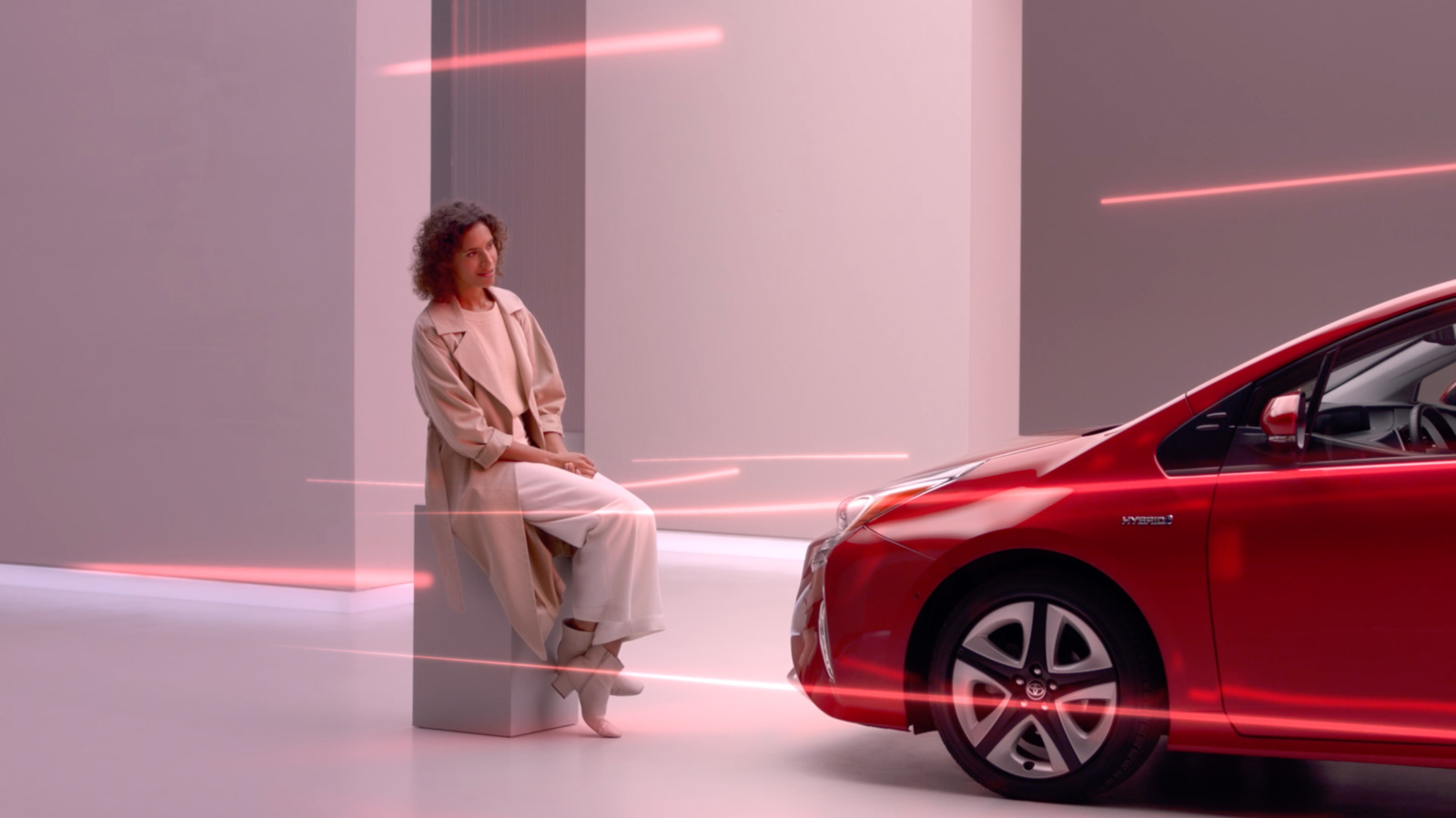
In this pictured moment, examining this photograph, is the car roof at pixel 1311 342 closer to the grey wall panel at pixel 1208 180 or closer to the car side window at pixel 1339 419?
the car side window at pixel 1339 419

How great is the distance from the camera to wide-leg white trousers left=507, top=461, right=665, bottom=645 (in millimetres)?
4180

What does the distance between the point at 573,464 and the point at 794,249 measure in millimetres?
4872

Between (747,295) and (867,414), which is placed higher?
(747,295)

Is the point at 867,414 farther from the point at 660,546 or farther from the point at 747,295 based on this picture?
the point at 660,546

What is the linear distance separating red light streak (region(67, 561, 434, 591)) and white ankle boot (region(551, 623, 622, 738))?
2893 mm

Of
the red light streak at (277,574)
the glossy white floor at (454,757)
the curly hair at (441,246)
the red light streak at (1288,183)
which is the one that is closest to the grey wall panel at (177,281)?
the red light streak at (277,574)

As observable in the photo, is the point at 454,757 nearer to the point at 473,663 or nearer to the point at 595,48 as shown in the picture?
the point at 473,663

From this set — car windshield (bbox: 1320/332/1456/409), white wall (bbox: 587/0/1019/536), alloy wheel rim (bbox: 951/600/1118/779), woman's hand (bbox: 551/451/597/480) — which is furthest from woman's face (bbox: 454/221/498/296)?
white wall (bbox: 587/0/1019/536)

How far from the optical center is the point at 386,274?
23.6 feet

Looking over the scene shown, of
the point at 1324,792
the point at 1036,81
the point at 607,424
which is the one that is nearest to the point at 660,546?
the point at 607,424

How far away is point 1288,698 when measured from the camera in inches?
127

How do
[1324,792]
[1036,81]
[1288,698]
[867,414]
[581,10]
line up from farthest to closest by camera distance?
[1036,81]
[581,10]
[867,414]
[1324,792]
[1288,698]

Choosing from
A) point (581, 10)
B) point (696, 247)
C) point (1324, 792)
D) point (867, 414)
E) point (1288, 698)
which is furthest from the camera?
point (581, 10)

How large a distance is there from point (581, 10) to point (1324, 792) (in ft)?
26.5
